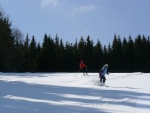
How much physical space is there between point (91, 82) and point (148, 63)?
6926cm

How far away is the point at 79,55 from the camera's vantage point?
86438 millimetres

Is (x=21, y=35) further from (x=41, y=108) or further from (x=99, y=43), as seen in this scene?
(x=41, y=108)

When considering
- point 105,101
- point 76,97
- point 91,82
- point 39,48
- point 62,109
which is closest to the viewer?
point 62,109

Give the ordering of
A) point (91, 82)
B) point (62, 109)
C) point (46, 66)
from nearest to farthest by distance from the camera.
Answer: point (62, 109), point (91, 82), point (46, 66)

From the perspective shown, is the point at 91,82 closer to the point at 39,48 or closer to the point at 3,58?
the point at 3,58

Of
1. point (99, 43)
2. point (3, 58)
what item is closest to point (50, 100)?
point (3, 58)

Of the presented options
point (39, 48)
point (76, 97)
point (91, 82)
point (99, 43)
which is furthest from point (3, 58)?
point (76, 97)

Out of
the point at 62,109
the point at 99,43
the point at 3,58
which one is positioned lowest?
the point at 62,109

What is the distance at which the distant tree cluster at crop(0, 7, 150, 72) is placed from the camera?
245ft

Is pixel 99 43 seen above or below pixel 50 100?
above

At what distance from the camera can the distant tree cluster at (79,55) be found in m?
74.8

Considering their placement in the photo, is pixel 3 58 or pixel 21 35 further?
pixel 21 35

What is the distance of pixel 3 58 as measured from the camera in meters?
60.3

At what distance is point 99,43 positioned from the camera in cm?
8900
